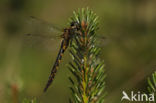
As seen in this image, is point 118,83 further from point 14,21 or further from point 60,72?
point 14,21

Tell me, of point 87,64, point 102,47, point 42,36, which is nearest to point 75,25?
point 87,64

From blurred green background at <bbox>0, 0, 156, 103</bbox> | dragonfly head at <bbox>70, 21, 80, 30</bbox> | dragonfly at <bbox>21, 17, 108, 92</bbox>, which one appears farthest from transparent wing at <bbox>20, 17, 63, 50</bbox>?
blurred green background at <bbox>0, 0, 156, 103</bbox>

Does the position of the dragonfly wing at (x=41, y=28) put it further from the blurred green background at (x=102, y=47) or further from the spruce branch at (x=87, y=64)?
the blurred green background at (x=102, y=47)

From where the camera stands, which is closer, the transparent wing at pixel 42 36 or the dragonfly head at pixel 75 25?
the dragonfly head at pixel 75 25

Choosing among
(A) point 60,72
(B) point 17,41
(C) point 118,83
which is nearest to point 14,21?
(B) point 17,41

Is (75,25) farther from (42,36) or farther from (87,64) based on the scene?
(42,36)

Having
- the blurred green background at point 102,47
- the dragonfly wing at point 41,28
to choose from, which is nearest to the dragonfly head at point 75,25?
the dragonfly wing at point 41,28
